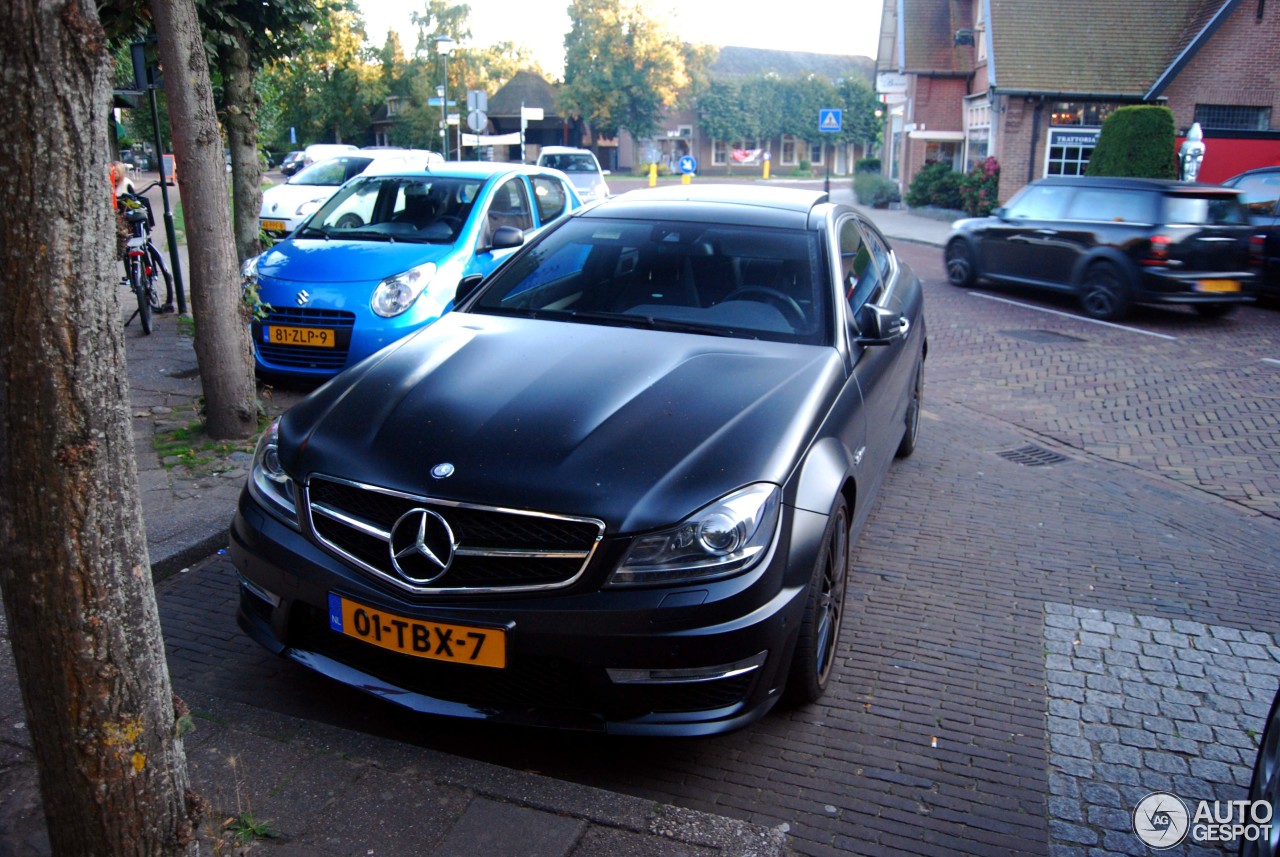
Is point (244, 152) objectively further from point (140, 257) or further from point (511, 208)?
point (511, 208)

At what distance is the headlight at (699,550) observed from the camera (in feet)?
9.92

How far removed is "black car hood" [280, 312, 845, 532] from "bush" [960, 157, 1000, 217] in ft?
80.1

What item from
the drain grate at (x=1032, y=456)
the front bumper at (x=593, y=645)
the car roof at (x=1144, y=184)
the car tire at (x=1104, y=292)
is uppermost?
the car roof at (x=1144, y=184)

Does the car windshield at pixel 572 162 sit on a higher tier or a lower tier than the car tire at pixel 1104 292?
higher

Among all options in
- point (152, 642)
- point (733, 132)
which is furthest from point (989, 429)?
point (733, 132)

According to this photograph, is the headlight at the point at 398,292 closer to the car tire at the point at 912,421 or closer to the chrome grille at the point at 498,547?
the car tire at the point at 912,421

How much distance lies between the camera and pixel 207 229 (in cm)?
600

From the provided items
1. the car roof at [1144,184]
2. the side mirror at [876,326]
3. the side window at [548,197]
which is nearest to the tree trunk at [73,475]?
the side mirror at [876,326]

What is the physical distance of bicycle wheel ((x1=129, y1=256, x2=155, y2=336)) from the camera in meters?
9.34

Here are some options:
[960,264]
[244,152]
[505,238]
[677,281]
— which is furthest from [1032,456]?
[960,264]

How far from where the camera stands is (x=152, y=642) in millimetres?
2266

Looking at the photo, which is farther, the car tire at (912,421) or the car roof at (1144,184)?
the car roof at (1144,184)
